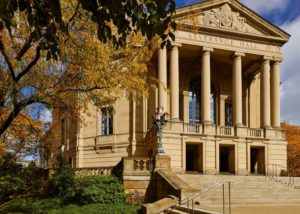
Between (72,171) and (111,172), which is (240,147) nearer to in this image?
(111,172)

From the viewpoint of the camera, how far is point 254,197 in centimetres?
2214

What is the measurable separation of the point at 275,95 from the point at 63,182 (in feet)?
66.1

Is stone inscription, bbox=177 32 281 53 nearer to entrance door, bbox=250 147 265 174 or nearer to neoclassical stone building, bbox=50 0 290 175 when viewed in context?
neoclassical stone building, bbox=50 0 290 175

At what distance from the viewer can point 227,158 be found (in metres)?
36.4

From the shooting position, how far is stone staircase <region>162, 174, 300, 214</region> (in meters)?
19.9

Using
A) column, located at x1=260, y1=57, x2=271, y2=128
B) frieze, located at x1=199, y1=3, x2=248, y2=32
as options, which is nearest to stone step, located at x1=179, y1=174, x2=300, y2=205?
column, located at x1=260, y1=57, x2=271, y2=128

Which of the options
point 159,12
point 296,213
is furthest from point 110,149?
point 159,12

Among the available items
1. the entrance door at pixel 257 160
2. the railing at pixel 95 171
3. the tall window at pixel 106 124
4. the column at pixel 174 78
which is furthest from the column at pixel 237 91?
the railing at pixel 95 171

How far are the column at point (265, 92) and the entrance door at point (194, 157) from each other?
19.6ft

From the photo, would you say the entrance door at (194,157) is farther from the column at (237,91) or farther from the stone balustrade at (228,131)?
the column at (237,91)

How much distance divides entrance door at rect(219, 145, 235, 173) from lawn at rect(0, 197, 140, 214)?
1449 centimetres

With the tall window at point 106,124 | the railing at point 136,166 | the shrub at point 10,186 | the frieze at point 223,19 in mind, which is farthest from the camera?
the tall window at point 106,124

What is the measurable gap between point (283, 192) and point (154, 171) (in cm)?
773

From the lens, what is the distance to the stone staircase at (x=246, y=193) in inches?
782
